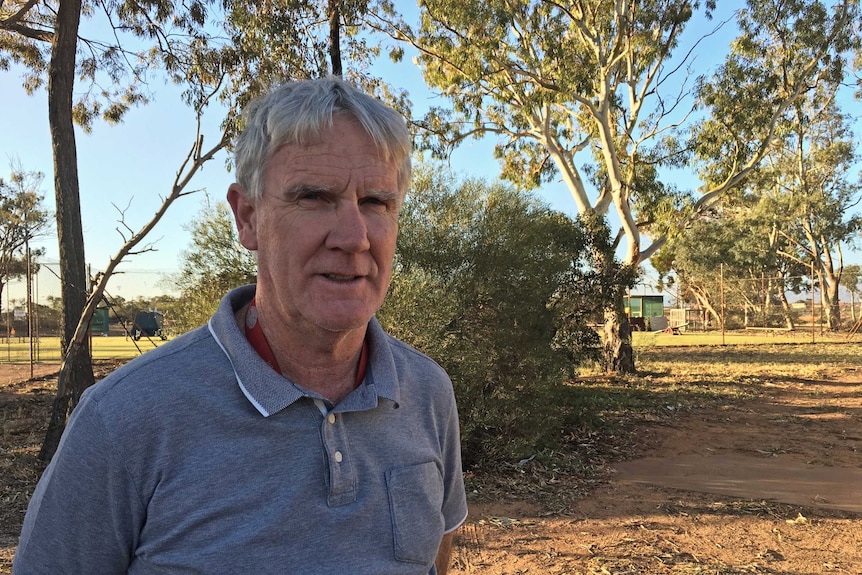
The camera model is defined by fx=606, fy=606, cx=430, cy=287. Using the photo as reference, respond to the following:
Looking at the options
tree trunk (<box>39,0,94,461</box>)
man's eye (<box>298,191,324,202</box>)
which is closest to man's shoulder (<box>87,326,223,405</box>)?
Result: man's eye (<box>298,191,324,202</box>)

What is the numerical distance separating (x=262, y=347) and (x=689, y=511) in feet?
15.3

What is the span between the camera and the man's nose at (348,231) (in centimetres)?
114

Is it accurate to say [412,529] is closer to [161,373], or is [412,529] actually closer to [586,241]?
[161,373]

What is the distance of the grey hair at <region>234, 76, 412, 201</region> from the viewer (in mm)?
1144

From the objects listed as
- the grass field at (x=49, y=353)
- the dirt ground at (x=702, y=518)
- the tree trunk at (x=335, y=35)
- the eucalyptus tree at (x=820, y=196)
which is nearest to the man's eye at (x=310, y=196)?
the dirt ground at (x=702, y=518)

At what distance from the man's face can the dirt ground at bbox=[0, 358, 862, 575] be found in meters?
3.15

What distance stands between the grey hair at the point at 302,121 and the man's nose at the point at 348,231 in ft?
0.45

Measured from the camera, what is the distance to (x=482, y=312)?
623 centimetres

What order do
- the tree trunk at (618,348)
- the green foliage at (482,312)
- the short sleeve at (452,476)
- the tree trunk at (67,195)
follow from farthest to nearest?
the tree trunk at (618,348), the tree trunk at (67,195), the green foliage at (482,312), the short sleeve at (452,476)

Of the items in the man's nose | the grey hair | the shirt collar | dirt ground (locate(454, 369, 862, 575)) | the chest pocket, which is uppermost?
the grey hair

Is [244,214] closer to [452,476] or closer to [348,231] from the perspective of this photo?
[348,231]

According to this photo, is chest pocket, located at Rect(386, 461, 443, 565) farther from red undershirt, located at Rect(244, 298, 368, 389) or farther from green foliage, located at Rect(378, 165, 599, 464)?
green foliage, located at Rect(378, 165, 599, 464)

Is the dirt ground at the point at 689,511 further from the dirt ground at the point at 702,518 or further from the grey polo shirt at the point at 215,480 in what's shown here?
the grey polo shirt at the point at 215,480

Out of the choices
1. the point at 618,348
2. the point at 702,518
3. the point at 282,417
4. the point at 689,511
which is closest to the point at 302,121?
the point at 282,417
